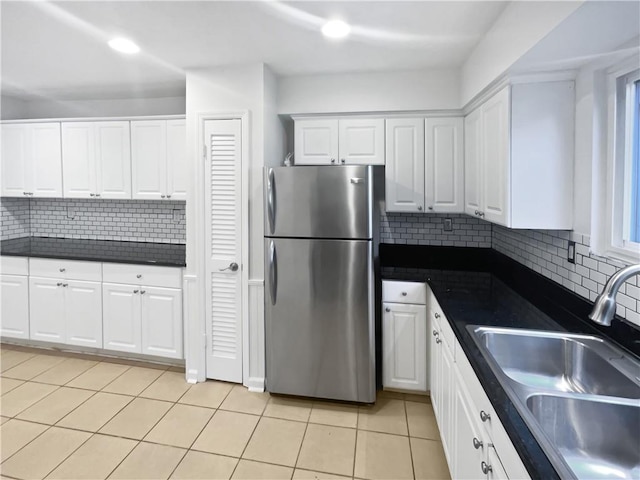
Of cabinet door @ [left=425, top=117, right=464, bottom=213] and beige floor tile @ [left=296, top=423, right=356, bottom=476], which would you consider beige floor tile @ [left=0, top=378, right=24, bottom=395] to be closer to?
beige floor tile @ [left=296, top=423, right=356, bottom=476]

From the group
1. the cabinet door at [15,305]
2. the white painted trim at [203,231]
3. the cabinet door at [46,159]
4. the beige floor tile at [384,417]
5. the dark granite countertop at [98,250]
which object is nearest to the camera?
the beige floor tile at [384,417]

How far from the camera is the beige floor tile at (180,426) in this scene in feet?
7.20

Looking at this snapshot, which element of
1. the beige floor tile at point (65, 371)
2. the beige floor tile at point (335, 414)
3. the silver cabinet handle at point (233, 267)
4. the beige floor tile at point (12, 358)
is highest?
the silver cabinet handle at point (233, 267)

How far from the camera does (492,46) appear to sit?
6.57 feet

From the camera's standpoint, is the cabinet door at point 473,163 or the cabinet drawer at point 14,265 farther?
the cabinet drawer at point 14,265

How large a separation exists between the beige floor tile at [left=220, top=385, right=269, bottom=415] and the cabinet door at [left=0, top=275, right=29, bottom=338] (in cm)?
219

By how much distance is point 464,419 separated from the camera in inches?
57.9

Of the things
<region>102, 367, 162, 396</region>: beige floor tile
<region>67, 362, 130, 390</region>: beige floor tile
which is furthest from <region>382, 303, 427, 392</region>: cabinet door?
<region>67, 362, 130, 390</region>: beige floor tile

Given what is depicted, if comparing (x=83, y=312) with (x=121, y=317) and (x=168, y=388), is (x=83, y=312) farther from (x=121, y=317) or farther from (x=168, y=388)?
(x=168, y=388)

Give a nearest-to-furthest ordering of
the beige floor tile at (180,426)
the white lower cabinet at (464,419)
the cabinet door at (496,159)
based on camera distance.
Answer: the white lower cabinet at (464,419), the cabinet door at (496,159), the beige floor tile at (180,426)

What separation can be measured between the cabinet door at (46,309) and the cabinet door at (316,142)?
2.42m

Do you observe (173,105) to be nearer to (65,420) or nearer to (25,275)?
(25,275)

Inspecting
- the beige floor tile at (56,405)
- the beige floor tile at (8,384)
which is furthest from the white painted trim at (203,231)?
the beige floor tile at (8,384)

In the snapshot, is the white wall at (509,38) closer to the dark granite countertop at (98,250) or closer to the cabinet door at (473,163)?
the cabinet door at (473,163)
